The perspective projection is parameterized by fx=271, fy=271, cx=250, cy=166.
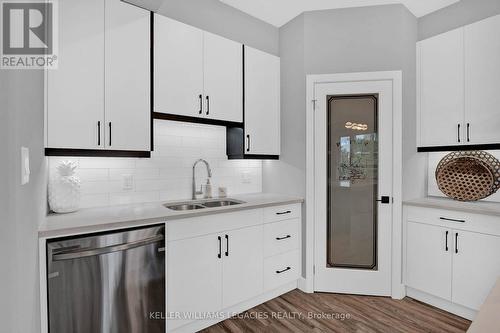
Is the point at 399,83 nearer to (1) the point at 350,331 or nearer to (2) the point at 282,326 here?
(1) the point at 350,331

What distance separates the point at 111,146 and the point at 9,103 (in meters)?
1.30

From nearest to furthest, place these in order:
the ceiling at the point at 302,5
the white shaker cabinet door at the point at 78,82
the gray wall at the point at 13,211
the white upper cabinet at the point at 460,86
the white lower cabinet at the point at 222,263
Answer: the gray wall at the point at 13,211, the white shaker cabinet door at the point at 78,82, the white lower cabinet at the point at 222,263, the white upper cabinet at the point at 460,86, the ceiling at the point at 302,5

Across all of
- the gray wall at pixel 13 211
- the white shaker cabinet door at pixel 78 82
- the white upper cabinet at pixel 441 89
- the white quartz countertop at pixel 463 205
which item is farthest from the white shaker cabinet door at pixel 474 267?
the white shaker cabinet door at pixel 78 82

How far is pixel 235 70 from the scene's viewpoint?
276 cm

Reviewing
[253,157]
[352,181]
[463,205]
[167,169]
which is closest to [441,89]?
[463,205]

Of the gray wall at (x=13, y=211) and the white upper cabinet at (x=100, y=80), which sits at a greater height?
the white upper cabinet at (x=100, y=80)

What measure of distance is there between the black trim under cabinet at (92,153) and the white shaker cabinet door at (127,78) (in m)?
0.04

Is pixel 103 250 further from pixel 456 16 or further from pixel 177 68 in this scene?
pixel 456 16

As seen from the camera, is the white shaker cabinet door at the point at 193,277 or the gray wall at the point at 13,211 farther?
the white shaker cabinet door at the point at 193,277

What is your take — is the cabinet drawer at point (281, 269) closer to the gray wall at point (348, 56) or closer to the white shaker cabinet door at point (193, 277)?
the white shaker cabinet door at point (193, 277)

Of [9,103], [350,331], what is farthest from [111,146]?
[350,331]

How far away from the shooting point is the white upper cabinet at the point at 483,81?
2441mm

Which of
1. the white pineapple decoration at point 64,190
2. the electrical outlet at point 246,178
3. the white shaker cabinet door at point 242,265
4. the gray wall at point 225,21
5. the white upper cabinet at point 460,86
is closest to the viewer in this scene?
the white pineapple decoration at point 64,190

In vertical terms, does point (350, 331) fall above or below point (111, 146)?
below
